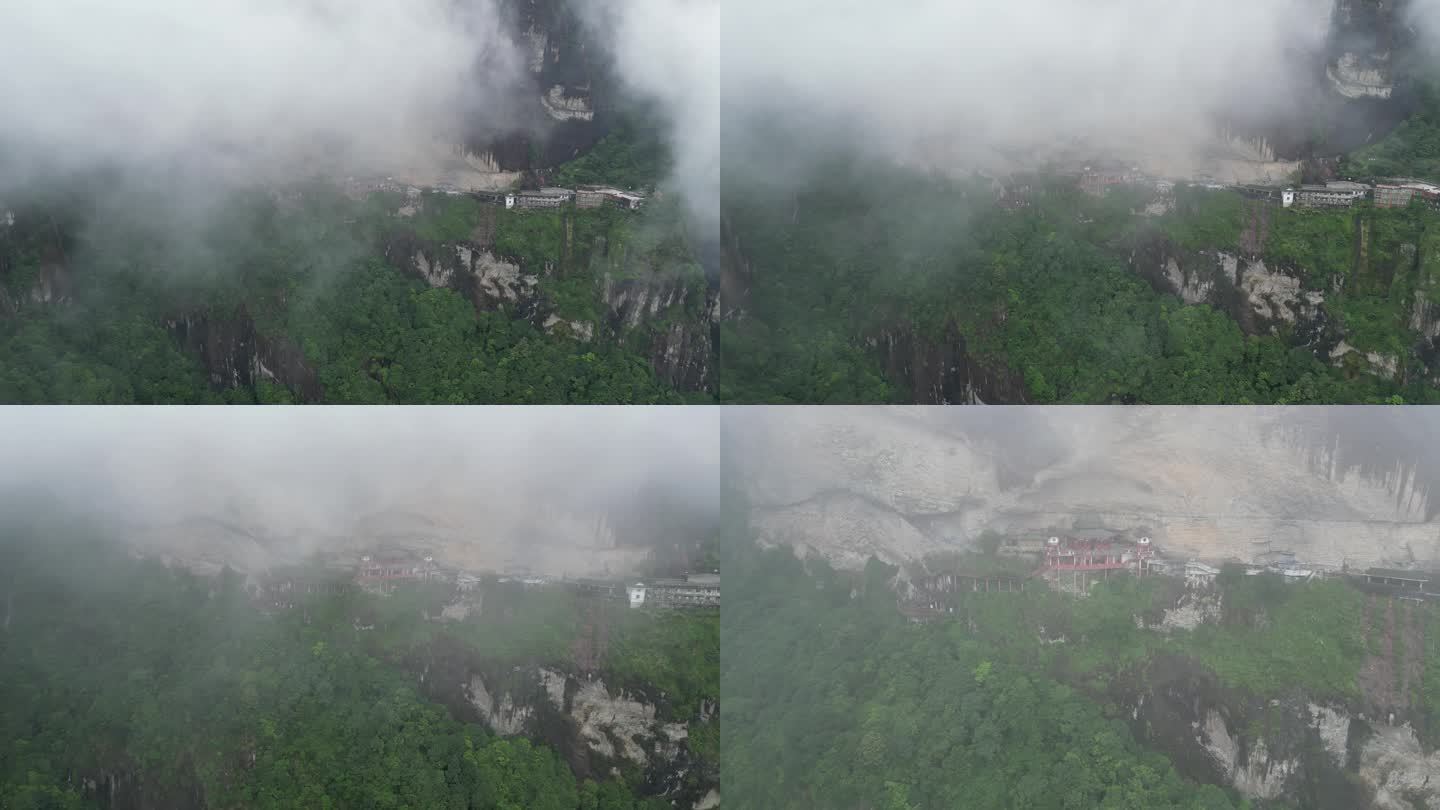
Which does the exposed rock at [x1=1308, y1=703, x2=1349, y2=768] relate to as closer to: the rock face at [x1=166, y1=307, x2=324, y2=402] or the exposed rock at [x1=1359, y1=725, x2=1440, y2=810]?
the exposed rock at [x1=1359, y1=725, x2=1440, y2=810]

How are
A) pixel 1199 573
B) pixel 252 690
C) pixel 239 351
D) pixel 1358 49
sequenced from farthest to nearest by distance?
pixel 1358 49 → pixel 1199 573 → pixel 239 351 → pixel 252 690

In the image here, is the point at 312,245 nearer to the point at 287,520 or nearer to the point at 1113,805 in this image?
the point at 287,520

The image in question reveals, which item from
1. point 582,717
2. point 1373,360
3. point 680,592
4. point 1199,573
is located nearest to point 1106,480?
point 1199,573

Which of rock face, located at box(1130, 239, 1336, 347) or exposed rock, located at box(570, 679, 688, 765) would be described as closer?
exposed rock, located at box(570, 679, 688, 765)

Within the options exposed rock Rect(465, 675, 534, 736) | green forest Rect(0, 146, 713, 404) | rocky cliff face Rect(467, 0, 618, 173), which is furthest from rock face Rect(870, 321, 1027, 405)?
exposed rock Rect(465, 675, 534, 736)

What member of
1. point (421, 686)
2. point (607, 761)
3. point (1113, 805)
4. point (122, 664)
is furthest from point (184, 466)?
point (1113, 805)

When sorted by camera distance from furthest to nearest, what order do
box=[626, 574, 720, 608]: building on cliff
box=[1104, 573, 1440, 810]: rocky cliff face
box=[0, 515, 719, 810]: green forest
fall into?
1. box=[626, 574, 720, 608]: building on cliff
2. box=[1104, 573, 1440, 810]: rocky cliff face
3. box=[0, 515, 719, 810]: green forest

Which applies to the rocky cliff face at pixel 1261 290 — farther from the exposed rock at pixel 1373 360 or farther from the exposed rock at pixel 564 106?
the exposed rock at pixel 564 106

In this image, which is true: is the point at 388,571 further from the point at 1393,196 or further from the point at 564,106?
the point at 1393,196
